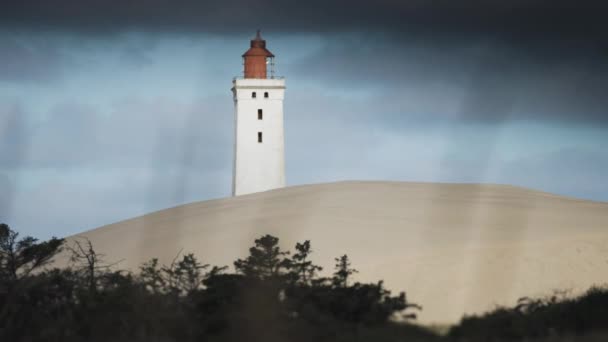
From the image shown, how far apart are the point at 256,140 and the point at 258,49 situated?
5.13m

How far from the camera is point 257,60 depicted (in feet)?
180

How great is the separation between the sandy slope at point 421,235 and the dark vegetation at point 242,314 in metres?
4.77

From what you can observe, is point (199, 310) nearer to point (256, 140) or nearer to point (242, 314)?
point (242, 314)

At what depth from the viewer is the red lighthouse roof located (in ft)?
182

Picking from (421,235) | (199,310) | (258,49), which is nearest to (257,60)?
(258,49)

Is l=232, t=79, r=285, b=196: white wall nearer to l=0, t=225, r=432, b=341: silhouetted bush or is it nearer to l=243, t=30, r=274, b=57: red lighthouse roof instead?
l=243, t=30, r=274, b=57: red lighthouse roof

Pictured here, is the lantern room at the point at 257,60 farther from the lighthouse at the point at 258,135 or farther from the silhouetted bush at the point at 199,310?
the silhouetted bush at the point at 199,310

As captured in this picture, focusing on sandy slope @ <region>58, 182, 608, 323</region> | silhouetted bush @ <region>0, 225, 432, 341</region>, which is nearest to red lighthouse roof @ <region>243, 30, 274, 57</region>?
sandy slope @ <region>58, 182, 608, 323</region>

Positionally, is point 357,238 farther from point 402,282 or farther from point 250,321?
point 250,321

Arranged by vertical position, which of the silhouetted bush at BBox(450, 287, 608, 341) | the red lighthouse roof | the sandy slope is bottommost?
the silhouetted bush at BBox(450, 287, 608, 341)

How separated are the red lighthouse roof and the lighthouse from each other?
1.92m

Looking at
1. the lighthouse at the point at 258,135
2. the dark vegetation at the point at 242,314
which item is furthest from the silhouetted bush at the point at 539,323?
the lighthouse at the point at 258,135

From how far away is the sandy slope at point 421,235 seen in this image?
27344mm

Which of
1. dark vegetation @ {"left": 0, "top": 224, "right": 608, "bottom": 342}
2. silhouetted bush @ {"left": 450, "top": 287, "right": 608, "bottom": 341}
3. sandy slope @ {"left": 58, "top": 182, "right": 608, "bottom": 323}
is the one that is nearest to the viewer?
dark vegetation @ {"left": 0, "top": 224, "right": 608, "bottom": 342}
